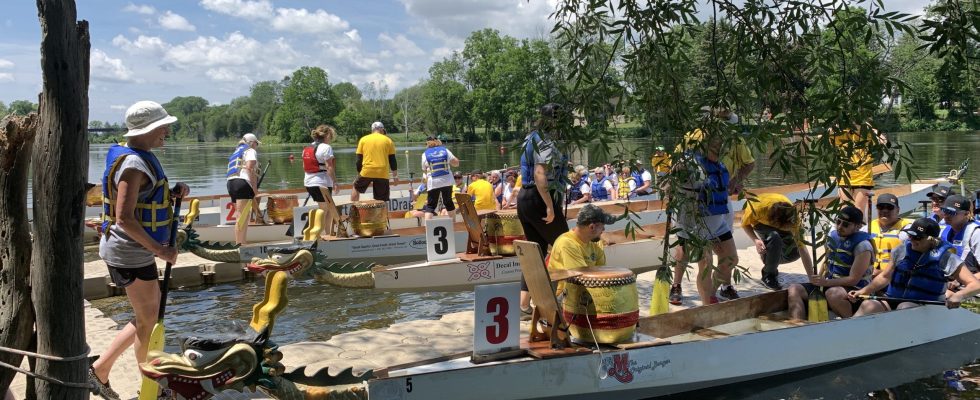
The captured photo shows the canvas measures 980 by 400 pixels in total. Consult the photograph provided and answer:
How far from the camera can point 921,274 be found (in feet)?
20.7

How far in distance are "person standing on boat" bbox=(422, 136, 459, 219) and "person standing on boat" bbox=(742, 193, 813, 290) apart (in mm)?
4987

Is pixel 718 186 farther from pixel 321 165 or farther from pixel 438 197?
pixel 321 165

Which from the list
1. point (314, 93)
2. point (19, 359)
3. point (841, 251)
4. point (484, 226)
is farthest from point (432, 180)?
point (314, 93)

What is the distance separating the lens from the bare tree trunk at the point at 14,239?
3916mm

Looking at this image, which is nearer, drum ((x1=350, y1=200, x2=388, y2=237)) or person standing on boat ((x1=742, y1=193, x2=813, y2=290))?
person standing on boat ((x1=742, y1=193, x2=813, y2=290))

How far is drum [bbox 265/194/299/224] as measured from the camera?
13422 millimetres

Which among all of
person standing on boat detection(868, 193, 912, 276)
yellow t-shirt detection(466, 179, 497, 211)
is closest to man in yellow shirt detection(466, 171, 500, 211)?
yellow t-shirt detection(466, 179, 497, 211)

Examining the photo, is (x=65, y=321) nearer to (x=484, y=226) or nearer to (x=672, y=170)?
(x=672, y=170)

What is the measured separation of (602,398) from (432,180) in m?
7.15

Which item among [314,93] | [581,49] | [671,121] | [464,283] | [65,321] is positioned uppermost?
[314,93]

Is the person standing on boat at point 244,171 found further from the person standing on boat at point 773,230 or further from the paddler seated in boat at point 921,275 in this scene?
the paddler seated in boat at point 921,275

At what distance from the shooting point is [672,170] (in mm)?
4758

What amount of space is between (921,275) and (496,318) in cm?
380

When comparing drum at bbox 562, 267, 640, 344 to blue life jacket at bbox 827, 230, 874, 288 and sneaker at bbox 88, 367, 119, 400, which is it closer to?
blue life jacket at bbox 827, 230, 874, 288
